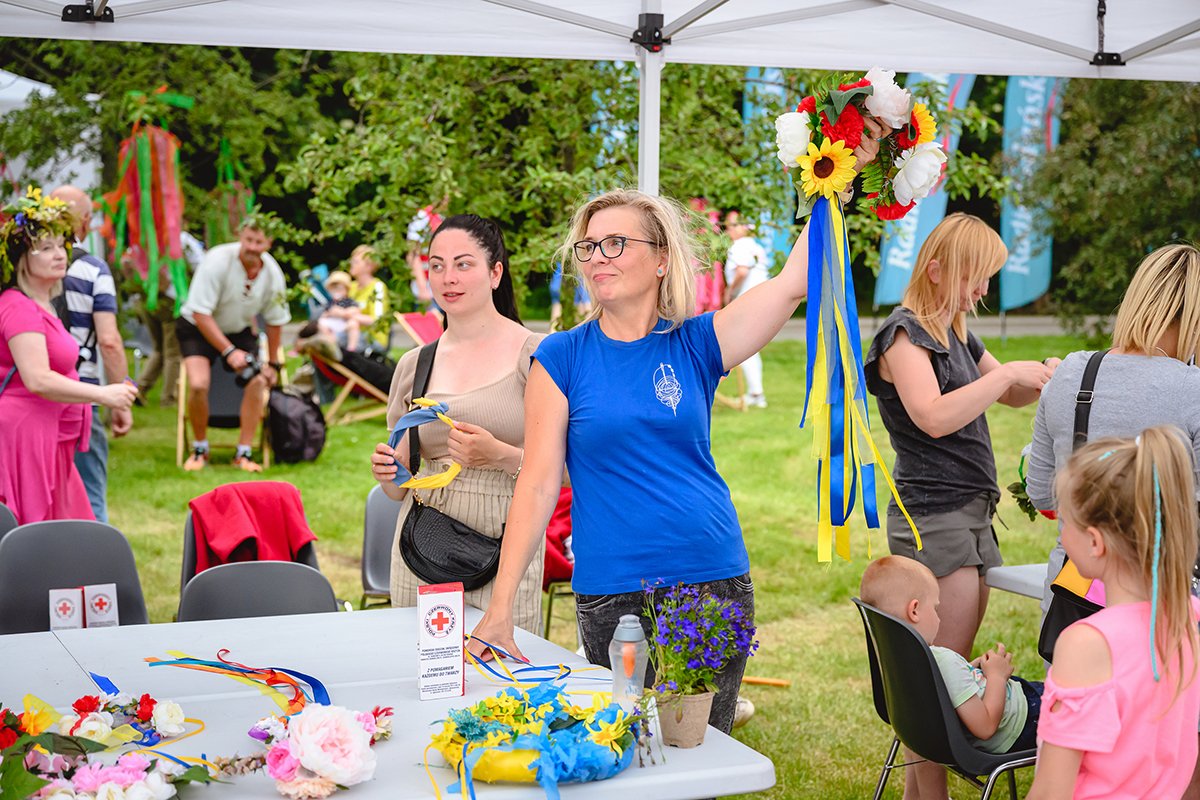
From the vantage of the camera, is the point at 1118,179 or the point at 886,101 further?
the point at 1118,179

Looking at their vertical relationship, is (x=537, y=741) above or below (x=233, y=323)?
below

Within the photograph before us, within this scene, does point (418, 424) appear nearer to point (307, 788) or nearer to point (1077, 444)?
point (307, 788)

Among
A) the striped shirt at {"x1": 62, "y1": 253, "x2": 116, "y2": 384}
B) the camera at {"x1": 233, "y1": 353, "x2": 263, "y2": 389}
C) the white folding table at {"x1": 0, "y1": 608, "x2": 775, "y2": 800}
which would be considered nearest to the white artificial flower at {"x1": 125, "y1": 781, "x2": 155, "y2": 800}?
the white folding table at {"x1": 0, "y1": 608, "x2": 775, "y2": 800}

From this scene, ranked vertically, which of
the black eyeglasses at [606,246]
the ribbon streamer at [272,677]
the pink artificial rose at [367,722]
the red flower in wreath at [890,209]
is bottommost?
the ribbon streamer at [272,677]

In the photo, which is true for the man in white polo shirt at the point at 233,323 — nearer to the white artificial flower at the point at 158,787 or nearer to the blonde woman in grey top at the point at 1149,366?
the blonde woman in grey top at the point at 1149,366

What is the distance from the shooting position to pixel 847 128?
2.26 meters

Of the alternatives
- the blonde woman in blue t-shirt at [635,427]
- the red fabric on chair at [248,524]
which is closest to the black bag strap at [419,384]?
the blonde woman in blue t-shirt at [635,427]

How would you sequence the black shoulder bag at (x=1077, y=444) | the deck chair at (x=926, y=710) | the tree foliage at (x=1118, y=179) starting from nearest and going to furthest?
the deck chair at (x=926, y=710)
the black shoulder bag at (x=1077, y=444)
the tree foliage at (x=1118, y=179)

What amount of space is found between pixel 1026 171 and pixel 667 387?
12708 millimetres

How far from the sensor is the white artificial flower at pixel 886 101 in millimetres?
2244

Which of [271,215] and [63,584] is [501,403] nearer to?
[63,584]

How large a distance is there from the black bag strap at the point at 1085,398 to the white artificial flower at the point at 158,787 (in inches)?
76.9

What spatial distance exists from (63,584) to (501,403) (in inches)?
56.2

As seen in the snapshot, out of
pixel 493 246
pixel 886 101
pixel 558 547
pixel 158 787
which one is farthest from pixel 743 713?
pixel 158 787
